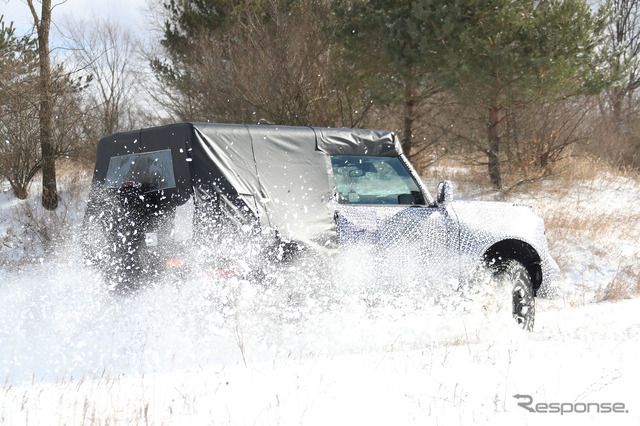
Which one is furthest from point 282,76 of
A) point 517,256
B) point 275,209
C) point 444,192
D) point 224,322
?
point 224,322

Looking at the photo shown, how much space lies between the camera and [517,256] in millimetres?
5582

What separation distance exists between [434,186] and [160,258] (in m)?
12.2

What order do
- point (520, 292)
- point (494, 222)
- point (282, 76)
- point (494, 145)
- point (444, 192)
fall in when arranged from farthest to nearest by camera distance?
1. point (282, 76)
2. point (494, 145)
3. point (520, 292)
4. point (494, 222)
5. point (444, 192)

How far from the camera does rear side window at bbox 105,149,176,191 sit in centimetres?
405

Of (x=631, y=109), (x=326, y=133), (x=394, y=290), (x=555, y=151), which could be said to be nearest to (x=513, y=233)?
(x=394, y=290)

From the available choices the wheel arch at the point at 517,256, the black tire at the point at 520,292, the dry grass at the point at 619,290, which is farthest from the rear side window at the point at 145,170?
the dry grass at the point at 619,290

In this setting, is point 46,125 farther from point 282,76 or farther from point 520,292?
point 520,292

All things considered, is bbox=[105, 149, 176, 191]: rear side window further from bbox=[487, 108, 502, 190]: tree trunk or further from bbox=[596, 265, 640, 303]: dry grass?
bbox=[487, 108, 502, 190]: tree trunk

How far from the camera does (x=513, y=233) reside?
5.24 meters

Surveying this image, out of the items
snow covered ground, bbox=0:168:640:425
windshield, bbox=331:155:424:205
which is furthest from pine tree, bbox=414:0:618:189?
windshield, bbox=331:155:424:205

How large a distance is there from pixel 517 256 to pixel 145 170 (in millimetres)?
3644

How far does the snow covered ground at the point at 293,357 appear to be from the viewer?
286 cm

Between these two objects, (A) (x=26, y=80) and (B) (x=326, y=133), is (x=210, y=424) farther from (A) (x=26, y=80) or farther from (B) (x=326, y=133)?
(A) (x=26, y=80)

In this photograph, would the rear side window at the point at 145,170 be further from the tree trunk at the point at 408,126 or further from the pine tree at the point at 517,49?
the tree trunk at the point at 408,126
